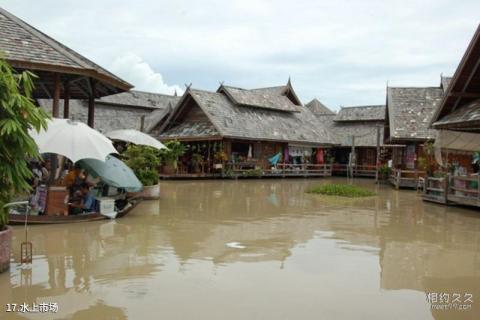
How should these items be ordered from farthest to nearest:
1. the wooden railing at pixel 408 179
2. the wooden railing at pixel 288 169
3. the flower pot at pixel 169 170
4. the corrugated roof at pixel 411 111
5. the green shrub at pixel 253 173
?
1. the wooden railing at pixel 288 169
2. the green shrub at pixel 253 173
3. the flower pot at pixel 169 170
4. the corrugated roof at pixel 411 111
5. the wooden railing at pixel 408 179

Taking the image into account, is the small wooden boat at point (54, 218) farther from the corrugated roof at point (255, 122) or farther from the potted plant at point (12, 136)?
the corrugated roof at point (255, 122)

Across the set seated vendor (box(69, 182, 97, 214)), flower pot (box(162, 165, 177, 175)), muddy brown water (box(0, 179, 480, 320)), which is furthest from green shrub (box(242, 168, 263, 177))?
seated vendor (box(69, 182, 97, 214))

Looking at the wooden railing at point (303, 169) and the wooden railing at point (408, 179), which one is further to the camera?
the wooden railing at point (303, 169)

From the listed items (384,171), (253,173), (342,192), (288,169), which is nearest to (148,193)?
(342,192)

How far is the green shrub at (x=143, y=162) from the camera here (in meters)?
14.5

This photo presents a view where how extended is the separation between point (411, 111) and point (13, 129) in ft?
70.3

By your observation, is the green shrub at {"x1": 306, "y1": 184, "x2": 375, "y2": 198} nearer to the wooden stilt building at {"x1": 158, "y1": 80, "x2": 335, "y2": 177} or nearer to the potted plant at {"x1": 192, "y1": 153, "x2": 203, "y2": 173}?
the wooden stilt building at {"x1": 158, "y1": 80, "x2": 335, "y2": 177}

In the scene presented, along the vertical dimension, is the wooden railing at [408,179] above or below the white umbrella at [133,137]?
below

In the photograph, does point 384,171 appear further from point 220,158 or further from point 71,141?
point 71,141

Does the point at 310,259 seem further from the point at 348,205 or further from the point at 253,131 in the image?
the point at 253,131

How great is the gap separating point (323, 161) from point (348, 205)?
725 inches

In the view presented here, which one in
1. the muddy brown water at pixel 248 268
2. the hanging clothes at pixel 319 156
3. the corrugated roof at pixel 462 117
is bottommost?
the muddy brown water at pixel 248 268

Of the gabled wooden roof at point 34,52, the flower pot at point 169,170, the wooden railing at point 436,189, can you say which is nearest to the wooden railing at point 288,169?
the flower pot at point 169,170

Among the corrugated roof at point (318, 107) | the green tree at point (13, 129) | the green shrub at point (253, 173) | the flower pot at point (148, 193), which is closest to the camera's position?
the green tree at point (13, 129)
